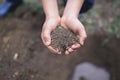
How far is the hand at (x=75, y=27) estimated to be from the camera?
60.1 inches

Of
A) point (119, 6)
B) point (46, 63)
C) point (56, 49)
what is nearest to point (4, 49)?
point (46, 63)

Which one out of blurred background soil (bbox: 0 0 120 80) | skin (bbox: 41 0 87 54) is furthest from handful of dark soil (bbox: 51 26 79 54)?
blurred background soil (bbox: 0 0 120 80)

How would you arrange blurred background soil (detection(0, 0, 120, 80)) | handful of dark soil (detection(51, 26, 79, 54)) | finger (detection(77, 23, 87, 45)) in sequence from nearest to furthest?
finger (detection(77, 23, 87, 45)) < handful of dark soil (detection(51, 26, 79, 54)) < blurred background soil (detection(0, 0, 120, 80))

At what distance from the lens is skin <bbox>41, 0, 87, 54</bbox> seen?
5.07 feet

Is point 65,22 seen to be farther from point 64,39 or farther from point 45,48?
point 45,48

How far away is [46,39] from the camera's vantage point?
154 centimetres

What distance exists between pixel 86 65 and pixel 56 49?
2.50 ft

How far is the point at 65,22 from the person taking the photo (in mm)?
1641

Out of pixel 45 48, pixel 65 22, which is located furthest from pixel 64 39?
pixel 45 48

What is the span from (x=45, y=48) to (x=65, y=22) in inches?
27.1

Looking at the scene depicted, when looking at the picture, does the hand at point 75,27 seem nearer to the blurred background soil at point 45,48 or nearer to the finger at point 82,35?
the finger at point 82,35

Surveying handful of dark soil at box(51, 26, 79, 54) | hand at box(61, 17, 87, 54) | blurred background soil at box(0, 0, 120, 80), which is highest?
hand at box(61, 17, 87, 54)

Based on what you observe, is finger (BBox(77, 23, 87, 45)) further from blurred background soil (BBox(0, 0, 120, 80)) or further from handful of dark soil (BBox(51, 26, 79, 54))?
blurred background soil (BBox(0, 0, 120, 80))

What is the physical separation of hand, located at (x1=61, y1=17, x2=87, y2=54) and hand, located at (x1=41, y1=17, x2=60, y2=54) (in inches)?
1.8
